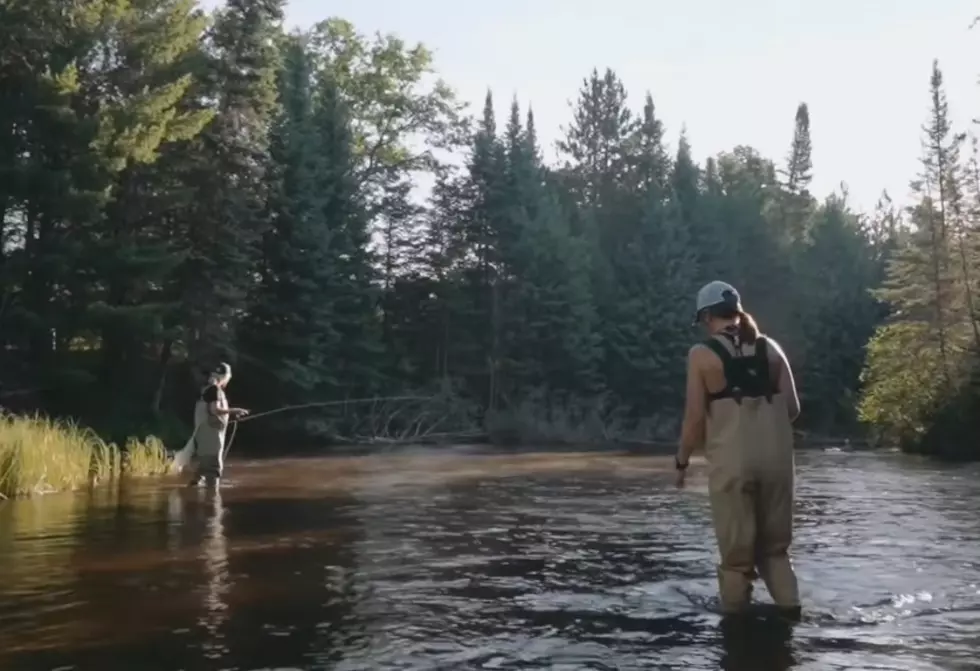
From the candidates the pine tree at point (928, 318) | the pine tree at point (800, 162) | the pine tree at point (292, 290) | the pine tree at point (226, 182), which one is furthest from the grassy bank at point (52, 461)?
the pine tree at point (800, 162)

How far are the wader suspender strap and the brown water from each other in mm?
1363

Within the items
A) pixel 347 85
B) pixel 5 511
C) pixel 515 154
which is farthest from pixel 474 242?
pixel 5 511

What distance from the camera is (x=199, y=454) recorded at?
652 inches

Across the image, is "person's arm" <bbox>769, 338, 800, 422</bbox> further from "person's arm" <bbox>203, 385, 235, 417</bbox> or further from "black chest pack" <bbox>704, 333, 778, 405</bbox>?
"person's arm" <bbox>203, 385, 235, 417</bbox>

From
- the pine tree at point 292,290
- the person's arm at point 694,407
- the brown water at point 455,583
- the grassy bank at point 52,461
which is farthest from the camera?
the pine tree at point 292,290

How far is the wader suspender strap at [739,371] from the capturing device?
7.04 meters

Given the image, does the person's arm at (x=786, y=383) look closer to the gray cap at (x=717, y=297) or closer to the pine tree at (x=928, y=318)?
the gray cap at (x=717, y=297)

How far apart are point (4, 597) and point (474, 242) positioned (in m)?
40.4

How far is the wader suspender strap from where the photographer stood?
23.1 ft

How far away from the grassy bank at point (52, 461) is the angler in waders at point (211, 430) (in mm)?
1714

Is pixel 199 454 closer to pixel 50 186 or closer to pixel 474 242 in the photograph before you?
pixel 50 186

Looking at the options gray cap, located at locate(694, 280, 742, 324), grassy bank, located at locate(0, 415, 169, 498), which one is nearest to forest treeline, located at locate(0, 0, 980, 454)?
grassy bank, located at locate(0, 415, 169, 498)

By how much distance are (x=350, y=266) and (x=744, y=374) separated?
109ft

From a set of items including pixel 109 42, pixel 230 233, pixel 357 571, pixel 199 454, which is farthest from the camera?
pixel 230 233
